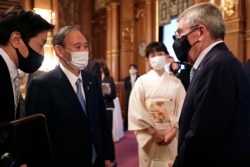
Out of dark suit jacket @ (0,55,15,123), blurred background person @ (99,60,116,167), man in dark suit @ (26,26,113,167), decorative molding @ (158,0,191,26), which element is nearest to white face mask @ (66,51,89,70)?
man in dark suit @ (26,26,113,167)

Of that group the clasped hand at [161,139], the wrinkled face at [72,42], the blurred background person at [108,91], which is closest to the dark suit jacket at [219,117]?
the wrinkled face at [72,42]

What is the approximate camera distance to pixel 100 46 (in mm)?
11367

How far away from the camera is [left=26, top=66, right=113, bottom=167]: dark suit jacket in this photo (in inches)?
77.1

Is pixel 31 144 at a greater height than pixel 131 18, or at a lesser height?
lesser

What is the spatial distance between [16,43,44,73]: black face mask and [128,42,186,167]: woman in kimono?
1.41m

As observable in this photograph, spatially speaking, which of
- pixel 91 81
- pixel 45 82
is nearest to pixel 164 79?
pixel 91 81

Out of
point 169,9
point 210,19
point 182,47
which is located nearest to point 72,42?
point 182,47

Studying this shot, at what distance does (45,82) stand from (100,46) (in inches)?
372

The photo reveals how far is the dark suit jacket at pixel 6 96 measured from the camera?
1.35m

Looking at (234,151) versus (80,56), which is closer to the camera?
(234,151)

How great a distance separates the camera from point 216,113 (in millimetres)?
1404

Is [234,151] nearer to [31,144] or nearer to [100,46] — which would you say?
[31,144]

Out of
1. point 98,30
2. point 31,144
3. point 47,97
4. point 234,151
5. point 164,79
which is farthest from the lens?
point 98,30

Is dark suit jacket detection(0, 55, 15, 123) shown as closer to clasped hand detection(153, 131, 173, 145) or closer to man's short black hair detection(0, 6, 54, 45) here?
man's short black hair detection(0, 6, 54, 45)
